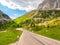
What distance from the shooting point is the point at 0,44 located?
169 ft
